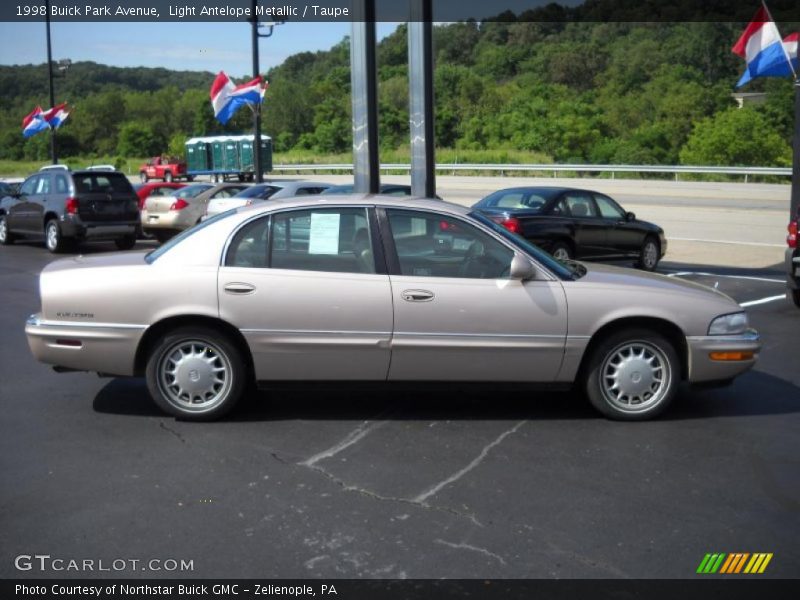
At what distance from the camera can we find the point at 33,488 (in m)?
5.19

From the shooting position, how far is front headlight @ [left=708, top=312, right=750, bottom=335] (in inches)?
259

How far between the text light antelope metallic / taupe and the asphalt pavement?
13.6 inches

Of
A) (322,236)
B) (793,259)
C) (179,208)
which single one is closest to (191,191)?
(179,208)

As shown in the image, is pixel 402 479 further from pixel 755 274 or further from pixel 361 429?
pixel 755 274

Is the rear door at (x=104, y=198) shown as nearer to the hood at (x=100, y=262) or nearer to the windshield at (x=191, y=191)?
the windshield at (x=191, y=191)

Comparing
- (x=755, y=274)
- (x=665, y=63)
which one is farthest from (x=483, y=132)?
(x=755, y=274)

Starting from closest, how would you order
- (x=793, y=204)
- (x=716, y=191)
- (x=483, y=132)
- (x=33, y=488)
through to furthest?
(x=33, y=488) < (x=793, y=204) < (x=716, y=191) < (x=483, y=132)

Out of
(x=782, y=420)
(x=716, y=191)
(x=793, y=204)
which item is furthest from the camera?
(x=716, y=191)

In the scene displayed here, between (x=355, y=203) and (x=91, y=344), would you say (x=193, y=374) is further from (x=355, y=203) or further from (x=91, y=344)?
(x=355, y=203)

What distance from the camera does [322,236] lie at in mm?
6539

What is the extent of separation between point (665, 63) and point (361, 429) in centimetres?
6429

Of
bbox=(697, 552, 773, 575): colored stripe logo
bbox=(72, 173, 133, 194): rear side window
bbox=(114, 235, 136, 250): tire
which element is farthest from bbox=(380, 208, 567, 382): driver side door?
bbox=(114, 235, 136, 250): tire

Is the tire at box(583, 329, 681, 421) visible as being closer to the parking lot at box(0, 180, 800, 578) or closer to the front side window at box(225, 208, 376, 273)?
the parking lot at box(0, 180, 800, 578)

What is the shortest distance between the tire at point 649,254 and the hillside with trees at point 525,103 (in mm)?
37675
